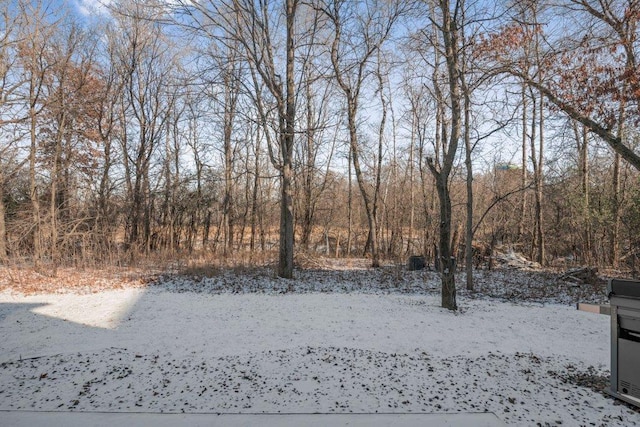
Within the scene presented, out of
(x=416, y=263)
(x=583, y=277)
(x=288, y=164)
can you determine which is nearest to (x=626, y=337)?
(x=288, y=164)

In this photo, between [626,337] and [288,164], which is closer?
[626,337]

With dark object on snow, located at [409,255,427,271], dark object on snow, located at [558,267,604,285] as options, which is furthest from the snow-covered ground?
dark object on snow, located at [409,255,427,271]

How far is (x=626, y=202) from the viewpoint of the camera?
44.0 feet

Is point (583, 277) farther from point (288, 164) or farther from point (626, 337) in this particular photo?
point (288, 164)

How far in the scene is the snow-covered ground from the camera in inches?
113

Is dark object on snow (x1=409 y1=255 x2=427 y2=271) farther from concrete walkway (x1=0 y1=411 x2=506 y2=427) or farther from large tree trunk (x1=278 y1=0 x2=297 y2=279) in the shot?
concrete walkway (x1=0 y1=411 x2=506 y2=427)

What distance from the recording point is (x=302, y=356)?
3.96 metres

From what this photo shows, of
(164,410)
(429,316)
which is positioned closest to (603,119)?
(429,316)

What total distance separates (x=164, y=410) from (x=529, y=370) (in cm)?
361

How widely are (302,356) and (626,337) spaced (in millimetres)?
3022

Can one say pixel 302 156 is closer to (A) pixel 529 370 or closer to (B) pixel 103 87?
(B) pixel 103 87

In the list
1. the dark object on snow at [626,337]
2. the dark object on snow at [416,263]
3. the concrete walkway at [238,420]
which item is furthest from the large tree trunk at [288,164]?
the dark object on snow at [626,337]

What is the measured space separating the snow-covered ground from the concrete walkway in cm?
13

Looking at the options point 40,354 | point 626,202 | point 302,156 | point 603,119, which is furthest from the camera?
point 302,156
